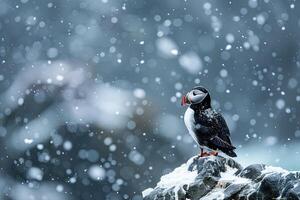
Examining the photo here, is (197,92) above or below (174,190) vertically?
above

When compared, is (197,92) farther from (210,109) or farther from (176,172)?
(176,172)

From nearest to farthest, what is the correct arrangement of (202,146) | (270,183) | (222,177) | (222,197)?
1. (270,183)
2. (222,197)
3. (222,177)
4. (202,146)

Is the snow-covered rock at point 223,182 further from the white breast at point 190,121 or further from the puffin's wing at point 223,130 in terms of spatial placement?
the white breast at point 190,121

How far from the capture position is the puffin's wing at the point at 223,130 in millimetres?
9742

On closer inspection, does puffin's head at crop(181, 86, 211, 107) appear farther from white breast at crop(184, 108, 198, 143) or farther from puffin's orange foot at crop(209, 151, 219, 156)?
puffin's orange foot at crop(209, 151, 219, 156)

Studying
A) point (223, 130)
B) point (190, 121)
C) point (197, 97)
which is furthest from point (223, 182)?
point (197, 97)

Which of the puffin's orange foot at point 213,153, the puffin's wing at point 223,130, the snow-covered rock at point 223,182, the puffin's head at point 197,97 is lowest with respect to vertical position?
the snow-covered rock at point 223,182

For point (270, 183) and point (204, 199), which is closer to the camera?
point (270, 183)

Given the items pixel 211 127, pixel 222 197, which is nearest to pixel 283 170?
pixel 222 197

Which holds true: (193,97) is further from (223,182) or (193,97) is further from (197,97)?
(223,182)

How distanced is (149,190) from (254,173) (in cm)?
238

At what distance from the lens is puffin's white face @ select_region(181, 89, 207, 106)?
991 cm

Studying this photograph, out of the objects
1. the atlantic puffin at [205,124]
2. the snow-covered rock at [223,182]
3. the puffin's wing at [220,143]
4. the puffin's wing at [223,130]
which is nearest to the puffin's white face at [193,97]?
the atlantic puffin at [205,124]

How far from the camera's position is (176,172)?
10.1 metres
